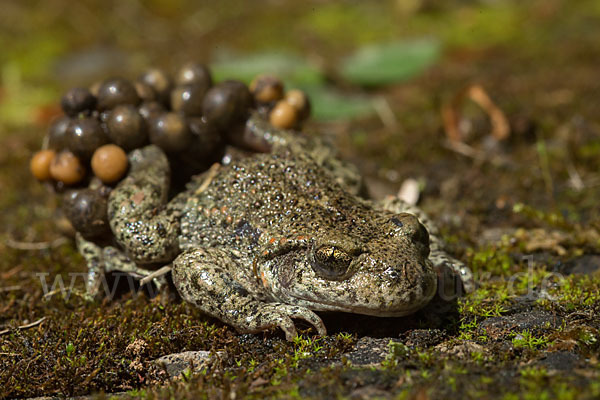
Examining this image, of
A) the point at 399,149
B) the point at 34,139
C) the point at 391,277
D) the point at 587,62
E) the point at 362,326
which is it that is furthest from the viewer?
the point at 587,62

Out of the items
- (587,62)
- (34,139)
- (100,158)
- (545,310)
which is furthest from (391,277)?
(587,62)

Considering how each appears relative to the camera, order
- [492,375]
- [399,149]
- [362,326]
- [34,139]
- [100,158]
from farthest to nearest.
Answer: [34,139]
[399,149]
[100,158]
[362,326]
[492,375]

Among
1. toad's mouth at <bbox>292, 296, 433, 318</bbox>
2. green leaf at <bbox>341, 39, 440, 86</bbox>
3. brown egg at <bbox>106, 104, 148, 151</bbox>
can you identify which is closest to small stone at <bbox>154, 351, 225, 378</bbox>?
toad's mouth at <bbox>292, 296, 433, 318</bbox>

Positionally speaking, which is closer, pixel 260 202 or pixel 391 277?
pixel 391 277

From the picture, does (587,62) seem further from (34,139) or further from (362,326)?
(34,139)

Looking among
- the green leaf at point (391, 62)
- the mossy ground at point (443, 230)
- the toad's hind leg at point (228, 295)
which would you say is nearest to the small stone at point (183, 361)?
the mossy ground at point (443, 230)

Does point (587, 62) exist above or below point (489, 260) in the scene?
above

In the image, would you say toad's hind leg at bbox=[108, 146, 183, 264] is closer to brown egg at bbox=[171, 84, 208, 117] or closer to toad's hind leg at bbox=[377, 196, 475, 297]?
brown egg at bbox=[171, 84, 208, 117]
